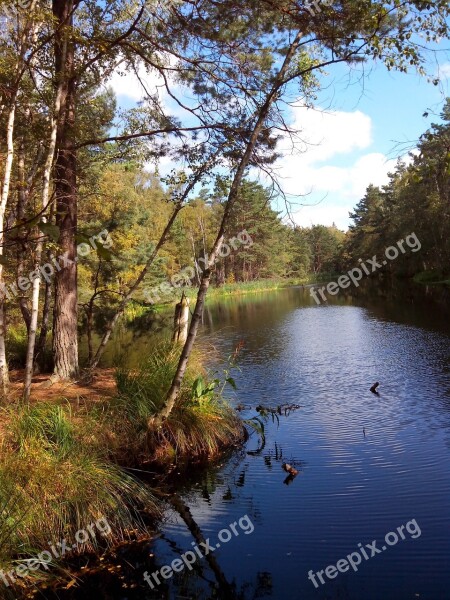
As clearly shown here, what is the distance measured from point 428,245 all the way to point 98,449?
137 ft

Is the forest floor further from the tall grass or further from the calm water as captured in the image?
the calm water

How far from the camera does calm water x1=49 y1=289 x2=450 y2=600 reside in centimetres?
434

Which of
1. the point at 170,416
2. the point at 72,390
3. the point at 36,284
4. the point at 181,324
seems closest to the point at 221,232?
the point at 36,284

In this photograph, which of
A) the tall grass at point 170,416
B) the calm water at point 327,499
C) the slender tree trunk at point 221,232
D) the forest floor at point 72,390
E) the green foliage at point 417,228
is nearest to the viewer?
the calm water at point 327,499

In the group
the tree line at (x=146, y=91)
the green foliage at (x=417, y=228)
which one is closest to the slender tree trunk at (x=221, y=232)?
the tree line at (x=146, y=91)

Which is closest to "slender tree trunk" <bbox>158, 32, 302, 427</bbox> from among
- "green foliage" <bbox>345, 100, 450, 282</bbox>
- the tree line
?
the tree line

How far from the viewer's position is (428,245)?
4269 cm

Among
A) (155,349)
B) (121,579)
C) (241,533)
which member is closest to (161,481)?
(241,533)

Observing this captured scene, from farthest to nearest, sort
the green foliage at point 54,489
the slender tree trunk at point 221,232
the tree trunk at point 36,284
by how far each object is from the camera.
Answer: the slender tree trunk at point 221,232
the tree trunk at point 36,284
the green foliage at point 54,489

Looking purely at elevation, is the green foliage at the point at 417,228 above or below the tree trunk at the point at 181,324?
above

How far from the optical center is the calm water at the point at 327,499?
4.34 metres

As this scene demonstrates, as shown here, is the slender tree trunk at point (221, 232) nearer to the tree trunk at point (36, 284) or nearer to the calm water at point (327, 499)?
the calm water at point (327, 499)

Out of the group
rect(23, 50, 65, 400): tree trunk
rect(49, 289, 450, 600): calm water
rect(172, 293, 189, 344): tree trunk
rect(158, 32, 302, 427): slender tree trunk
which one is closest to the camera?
rect(49, 289, 450, 600): calm water

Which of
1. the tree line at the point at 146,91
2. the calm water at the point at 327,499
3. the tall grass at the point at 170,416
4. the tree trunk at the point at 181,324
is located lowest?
the calm water at the point at 327,499
